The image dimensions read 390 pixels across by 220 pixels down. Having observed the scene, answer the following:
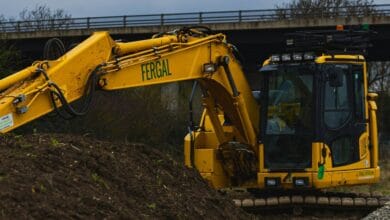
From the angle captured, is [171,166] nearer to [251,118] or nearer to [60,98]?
[60,98]

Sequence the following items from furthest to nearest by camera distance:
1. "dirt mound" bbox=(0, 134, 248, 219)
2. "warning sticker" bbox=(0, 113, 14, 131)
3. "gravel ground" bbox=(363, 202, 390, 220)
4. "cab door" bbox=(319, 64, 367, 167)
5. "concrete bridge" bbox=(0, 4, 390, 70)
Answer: "concrete bridge" bbox=(0, 4, 390, 70)
"cab door" bbox=(319, 64, 367, 167)
"gravel ground" bbox=(363, 202, 390, 220)
"warning sticker" bbox=(0, 113, 14, 131)
"dirt mound" bbox=(0, 134, 248, 219)

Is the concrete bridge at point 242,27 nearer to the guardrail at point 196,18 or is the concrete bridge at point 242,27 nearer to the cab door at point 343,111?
the guardrail at point 196,18

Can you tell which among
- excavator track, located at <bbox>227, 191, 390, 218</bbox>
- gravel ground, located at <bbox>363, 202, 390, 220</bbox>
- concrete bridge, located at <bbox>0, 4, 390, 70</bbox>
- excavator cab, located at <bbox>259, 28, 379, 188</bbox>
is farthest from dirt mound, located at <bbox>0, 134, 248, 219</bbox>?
concrete bridge, located at <bbox>0, 4, 390, 70</bbox>

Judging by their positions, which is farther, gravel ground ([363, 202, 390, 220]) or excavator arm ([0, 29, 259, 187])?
gravel ground ([363, 202, 390, 220])

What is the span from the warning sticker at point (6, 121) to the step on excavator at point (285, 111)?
3260 millimetres

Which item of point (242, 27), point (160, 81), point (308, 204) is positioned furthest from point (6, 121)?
point (242, 27)

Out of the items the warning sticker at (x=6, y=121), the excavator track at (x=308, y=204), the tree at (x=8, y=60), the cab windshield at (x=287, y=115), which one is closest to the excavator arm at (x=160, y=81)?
the warning sticker at (x=6, y=121)

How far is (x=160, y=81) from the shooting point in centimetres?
1023

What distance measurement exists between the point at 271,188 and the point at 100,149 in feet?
16.8

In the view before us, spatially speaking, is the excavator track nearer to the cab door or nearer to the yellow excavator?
the yellow excavator

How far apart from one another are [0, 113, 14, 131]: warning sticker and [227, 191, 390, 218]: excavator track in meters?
5.64

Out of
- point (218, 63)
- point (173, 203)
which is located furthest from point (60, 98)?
point (218, 63)

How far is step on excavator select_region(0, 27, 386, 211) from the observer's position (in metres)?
11.4

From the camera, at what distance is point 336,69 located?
11484 mm
